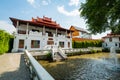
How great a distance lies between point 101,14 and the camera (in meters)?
12.8

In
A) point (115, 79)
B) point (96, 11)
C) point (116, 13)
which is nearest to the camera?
point (115, 79)

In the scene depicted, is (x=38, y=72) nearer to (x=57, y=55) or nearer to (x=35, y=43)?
(x=57, y=55)

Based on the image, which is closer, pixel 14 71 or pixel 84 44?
pixel 14 71

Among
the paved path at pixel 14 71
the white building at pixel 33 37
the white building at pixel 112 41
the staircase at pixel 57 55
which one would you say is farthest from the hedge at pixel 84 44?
the paved path at pixel 14 71

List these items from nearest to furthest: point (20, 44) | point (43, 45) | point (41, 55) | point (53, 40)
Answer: point (41, 55), point (20, 44), point (43, 45), point (53, 40)

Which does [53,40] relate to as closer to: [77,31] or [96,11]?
[96,11]

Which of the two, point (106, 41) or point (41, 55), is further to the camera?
point (106, 41)

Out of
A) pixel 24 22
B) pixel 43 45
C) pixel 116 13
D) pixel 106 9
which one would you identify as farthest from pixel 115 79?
pixel 24 22

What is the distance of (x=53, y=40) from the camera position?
1146 inches

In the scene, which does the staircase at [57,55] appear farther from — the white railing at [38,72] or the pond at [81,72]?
the white railing at [38,72]

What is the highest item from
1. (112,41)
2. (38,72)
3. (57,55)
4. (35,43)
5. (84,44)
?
(112,41)

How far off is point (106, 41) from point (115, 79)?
43669mm

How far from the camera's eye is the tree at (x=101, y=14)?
11.3 meters

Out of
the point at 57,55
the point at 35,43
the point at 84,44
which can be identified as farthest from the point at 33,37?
the point at 84,44
